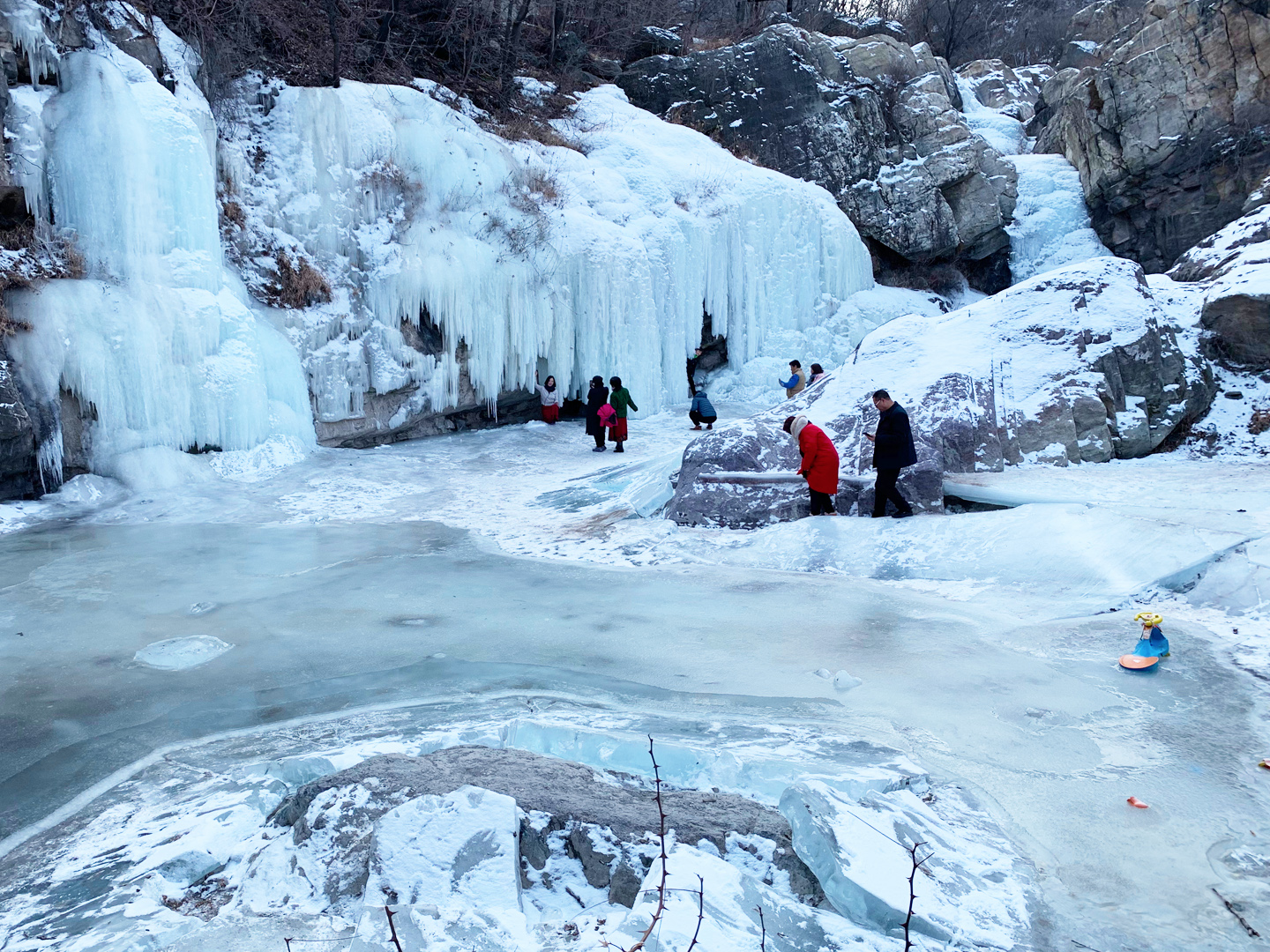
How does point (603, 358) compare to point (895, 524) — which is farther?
point (603, 358)

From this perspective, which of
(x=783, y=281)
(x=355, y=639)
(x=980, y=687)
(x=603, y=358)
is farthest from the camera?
(x=783, y=281)

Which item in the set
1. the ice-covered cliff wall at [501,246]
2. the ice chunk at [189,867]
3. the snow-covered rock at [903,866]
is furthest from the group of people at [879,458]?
the ice-covered cliff wall at [501,246]

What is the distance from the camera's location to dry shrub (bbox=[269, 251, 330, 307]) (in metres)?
12.5

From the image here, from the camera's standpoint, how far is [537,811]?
319 centimetres

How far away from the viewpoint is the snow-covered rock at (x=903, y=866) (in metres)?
2.75

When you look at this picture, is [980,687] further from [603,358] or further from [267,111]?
[267,111]

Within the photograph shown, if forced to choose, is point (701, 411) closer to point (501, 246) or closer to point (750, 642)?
point (501, 246)

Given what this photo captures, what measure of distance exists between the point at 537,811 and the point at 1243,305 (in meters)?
11.2

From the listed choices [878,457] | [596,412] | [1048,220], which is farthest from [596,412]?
[1048,220]

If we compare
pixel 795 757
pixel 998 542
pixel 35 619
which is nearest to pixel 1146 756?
pixel 795 757

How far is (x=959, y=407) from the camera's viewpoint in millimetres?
9430

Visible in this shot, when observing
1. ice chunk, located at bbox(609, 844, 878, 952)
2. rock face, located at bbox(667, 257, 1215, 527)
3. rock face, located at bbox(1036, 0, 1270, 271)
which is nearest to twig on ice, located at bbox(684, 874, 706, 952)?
ice chunk, located at bbox(609, 844, 878, 952)

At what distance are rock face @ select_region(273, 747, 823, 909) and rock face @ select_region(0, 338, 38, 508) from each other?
751cm

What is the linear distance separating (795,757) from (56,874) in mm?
2851
